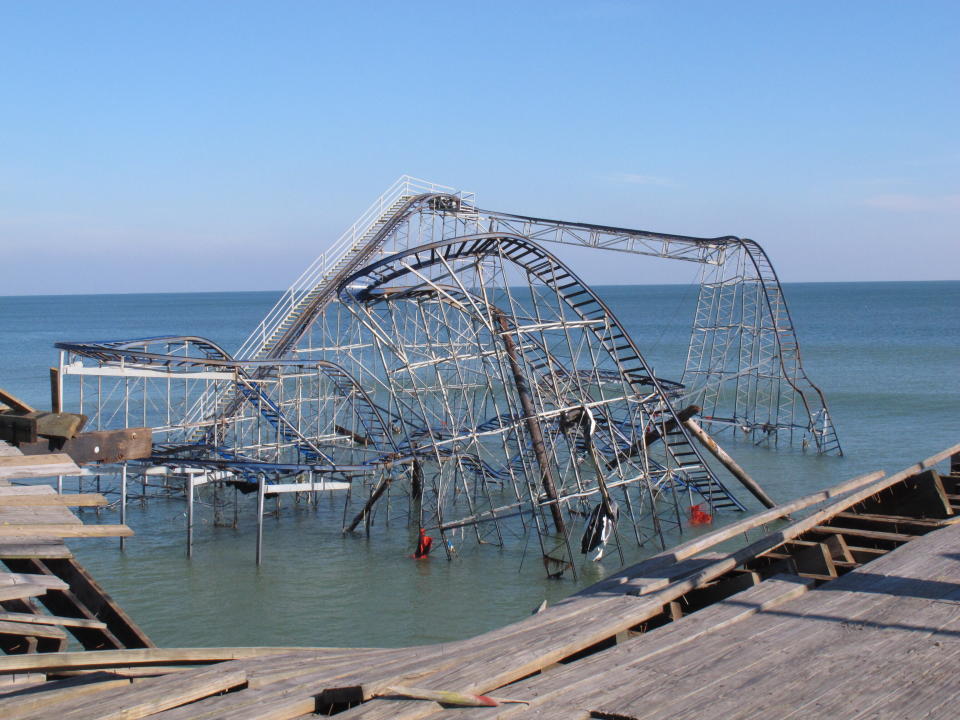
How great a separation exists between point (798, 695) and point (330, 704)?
210 centimetres

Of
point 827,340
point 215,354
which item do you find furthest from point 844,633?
point 827,340

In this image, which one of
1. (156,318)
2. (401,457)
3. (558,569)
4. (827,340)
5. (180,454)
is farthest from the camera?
(156,318)

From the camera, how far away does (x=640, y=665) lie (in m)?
4.66

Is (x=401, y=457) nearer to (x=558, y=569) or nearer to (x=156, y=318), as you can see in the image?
(x=558, y=569)

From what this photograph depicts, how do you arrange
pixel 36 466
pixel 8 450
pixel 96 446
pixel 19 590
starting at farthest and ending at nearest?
pixel 96 446 < pixel 8 450 < pixel 36 466 < pixel 19 590

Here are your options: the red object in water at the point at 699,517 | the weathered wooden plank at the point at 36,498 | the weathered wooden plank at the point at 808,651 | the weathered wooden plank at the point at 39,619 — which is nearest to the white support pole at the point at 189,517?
the red object in water at the point at 699,517

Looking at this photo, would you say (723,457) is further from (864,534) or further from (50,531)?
(50,531)

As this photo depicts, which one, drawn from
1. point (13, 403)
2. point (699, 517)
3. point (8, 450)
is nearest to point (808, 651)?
point (8, 450)

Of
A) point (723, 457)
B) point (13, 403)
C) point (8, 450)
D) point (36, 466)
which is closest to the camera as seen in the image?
point (36, 466)

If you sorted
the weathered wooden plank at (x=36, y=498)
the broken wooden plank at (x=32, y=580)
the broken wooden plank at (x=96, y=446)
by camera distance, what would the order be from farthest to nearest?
the broken wooden plank at (x=96, y=446)
the weathered wooden plank at (x=36, y=498)
the broken wooden plank at (x=32, y=580)

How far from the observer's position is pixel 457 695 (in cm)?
413

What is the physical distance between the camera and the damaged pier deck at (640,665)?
4059mm

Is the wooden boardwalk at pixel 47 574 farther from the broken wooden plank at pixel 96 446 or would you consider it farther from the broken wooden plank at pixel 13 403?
the broken wooden plank at pixel 13 403

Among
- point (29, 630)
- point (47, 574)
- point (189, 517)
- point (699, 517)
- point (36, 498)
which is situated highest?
point (36, 498)
